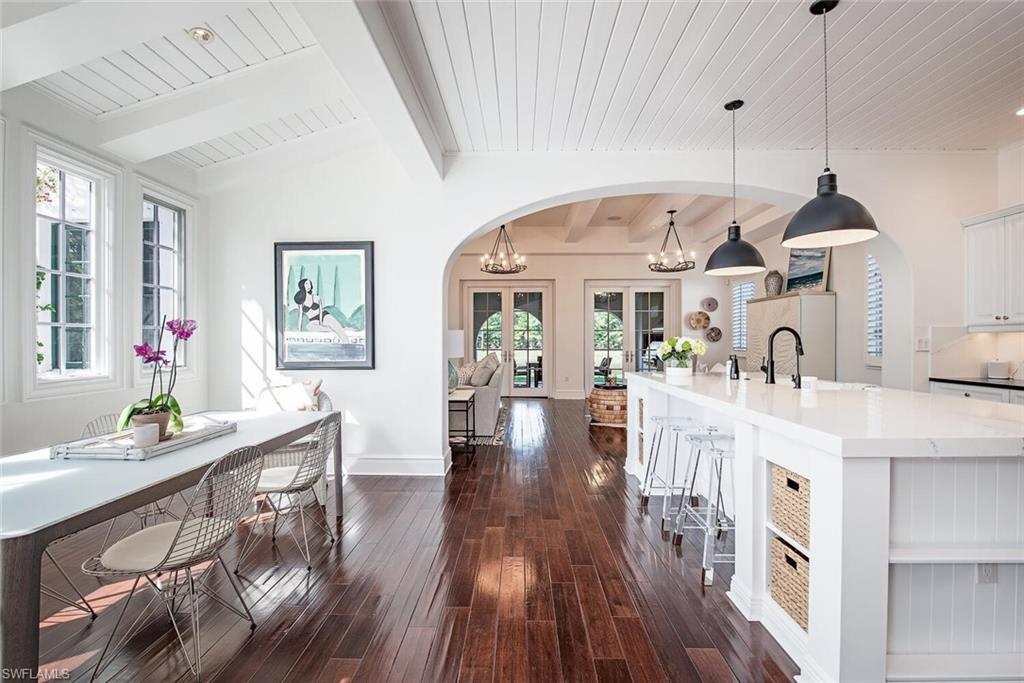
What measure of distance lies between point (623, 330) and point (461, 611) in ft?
26.0

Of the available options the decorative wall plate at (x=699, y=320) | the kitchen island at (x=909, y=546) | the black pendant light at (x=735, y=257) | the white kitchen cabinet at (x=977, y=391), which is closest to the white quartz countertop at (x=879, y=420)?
the kitchen island at (x=909, y=546)

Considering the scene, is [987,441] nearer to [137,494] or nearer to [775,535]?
[775,535]

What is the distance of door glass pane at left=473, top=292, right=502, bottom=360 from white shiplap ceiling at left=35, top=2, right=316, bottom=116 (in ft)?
22.3

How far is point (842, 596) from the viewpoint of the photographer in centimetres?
153

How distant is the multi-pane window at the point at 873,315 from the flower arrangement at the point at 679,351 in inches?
129

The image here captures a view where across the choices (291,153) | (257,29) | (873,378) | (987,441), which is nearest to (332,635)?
(987,441)

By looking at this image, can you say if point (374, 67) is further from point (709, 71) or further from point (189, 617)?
point (189, 617)

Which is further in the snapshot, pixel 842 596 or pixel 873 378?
pixel 873 378

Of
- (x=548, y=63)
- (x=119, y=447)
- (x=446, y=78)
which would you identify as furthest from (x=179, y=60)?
(x=119, y=447)

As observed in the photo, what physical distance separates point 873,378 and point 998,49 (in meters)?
3.83

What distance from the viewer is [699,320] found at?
9.02 metres

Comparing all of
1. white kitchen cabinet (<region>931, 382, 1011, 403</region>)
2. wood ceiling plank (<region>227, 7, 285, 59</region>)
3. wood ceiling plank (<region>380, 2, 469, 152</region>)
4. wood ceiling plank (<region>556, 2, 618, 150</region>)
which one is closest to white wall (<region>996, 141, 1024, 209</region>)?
white kitchen cabinet (<region>931, 382, 1011, 403</region>)

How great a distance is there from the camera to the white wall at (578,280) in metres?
9.13

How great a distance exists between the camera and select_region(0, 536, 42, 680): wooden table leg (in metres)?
1.25
